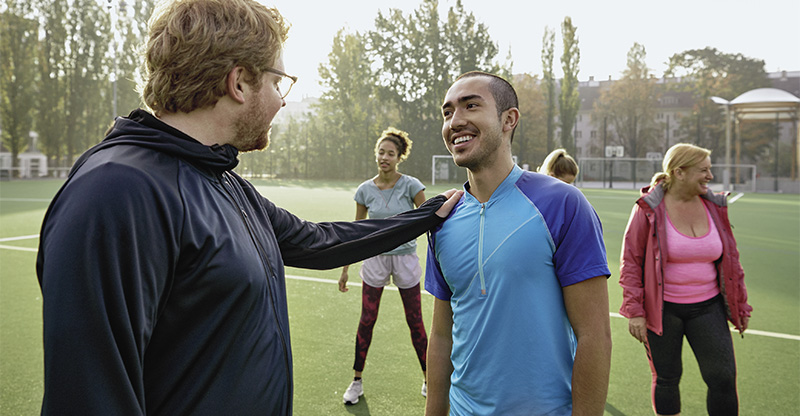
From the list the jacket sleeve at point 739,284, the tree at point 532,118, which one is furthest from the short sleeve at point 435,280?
the tree at point 532,118

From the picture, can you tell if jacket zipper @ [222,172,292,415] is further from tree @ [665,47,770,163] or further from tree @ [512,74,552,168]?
tree @ [665,47,770,163]

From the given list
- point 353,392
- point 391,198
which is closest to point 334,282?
point 391,198

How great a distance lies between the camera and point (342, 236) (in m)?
2.76

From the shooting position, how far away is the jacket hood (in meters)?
1.56

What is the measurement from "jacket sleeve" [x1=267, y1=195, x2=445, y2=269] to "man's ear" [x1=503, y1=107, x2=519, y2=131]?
524mm

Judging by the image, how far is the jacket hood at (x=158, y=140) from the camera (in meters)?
1.56

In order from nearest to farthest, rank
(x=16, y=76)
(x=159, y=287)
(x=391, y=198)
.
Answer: (x=159, y=287) < (x=391, y=198) < (x=16, y=76)

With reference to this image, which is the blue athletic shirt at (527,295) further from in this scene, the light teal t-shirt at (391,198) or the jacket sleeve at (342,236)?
the light teal t-shirt at (391,198)

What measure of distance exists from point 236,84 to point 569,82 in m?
56.9

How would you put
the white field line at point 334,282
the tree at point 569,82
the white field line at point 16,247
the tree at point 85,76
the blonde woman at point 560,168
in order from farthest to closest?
1. the tree at point 569,82
2. the tree at point 85,76
3. the white field line at point 16,247
4. the white field line at point 334,282
5. the blonde woman at point 560,168

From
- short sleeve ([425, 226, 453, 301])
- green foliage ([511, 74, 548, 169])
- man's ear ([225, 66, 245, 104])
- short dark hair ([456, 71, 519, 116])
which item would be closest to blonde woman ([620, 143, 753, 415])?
short sleeve ([425, 226, 453, 301])

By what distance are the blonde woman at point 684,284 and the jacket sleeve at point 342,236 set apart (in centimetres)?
209

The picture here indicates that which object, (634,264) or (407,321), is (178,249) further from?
(407,321)

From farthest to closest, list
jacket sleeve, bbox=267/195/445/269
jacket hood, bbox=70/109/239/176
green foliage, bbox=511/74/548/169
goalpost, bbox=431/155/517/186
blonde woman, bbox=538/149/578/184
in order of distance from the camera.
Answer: green foliage, bbox=511/74/548/169 < goalpost, bbox=431/155/517/186 < blonde woman, bbox=538/149/578/184 < jacket sleeve, bbox=267/195/445/269 < jacket hood, bbox=70/109/239/176
